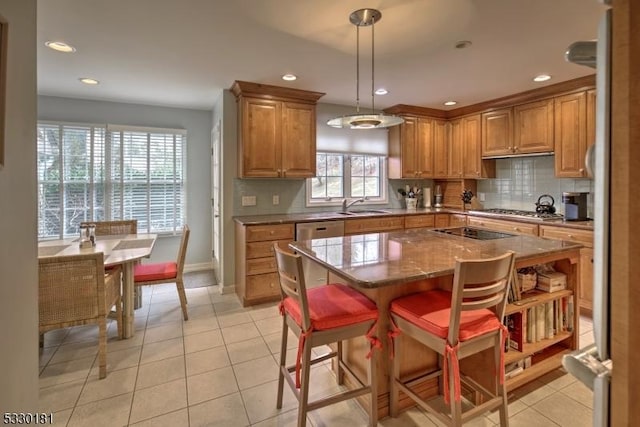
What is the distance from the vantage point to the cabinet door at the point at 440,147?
501cm

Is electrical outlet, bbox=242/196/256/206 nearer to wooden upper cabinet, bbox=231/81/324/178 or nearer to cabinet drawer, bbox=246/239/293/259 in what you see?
wooden upper cabinet, bbox=231/81/324/178

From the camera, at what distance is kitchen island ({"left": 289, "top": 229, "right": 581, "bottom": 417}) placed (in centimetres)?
160

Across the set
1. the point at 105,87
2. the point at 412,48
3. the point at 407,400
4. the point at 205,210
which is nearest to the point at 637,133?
the point at 407,400

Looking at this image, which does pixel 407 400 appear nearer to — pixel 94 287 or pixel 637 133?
pixel 637 133

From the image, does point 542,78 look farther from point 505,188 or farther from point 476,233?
point 476,233

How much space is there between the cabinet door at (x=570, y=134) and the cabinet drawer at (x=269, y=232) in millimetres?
3205

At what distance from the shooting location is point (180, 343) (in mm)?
2727

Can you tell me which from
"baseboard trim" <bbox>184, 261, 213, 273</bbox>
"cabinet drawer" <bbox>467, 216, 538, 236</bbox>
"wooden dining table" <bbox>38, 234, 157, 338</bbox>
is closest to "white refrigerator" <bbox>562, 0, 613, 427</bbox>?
"wooden dining table" <bbox>38, 234, 157, 338</bbox>

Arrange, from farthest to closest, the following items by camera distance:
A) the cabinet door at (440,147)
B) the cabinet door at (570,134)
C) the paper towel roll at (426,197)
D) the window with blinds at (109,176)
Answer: the paper towel roll at (426,197) → the cabinet door at (440,147) → the window with blinds at (109,176) → the cabinet door at (570,134)

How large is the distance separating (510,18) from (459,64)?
2.72ft

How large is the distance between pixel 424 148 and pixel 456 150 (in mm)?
521

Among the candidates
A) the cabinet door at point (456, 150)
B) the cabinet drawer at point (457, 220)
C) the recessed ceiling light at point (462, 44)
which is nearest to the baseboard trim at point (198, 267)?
the cabinet drawer at point (457, 220)

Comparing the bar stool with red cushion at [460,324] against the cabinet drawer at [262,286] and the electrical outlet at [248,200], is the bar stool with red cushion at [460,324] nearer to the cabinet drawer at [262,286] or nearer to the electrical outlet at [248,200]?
the cabinet drawer at [262,286]

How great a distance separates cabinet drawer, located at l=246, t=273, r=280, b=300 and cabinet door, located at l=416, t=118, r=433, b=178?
2.81 metres
